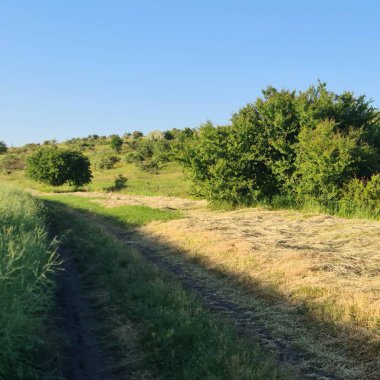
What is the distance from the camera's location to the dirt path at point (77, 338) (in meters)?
5.84

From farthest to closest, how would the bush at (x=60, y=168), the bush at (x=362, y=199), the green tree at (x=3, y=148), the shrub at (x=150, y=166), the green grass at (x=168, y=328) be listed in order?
the green tree at (x=3, y=148) → the shrub at (x=150, y=166) → the bush at (x=60, y=168) → the bush at (x=362, y=199) → the green grass at (x=168, y=328)

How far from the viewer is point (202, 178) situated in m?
25.7

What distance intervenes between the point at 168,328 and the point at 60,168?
146ft

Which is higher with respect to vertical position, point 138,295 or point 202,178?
point 202,178

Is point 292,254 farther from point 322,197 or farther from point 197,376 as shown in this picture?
point 322,197

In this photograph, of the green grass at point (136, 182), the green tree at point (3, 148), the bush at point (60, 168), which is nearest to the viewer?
the green grass at point (136, 182)

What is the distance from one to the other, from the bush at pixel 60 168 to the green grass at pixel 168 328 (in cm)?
3878

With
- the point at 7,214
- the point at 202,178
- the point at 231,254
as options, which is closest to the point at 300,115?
the point at 202,178

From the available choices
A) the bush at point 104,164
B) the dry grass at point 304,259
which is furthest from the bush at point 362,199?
the bush at point 104,164

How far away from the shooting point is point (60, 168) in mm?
48500

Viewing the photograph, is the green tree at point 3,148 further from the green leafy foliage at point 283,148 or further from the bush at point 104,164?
the green leafy foliage at point 283,148

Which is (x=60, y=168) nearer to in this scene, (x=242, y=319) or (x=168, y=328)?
(x=242, y=319)

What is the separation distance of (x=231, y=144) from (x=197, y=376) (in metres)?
19.6

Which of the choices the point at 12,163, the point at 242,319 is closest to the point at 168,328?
the point at 242,319
